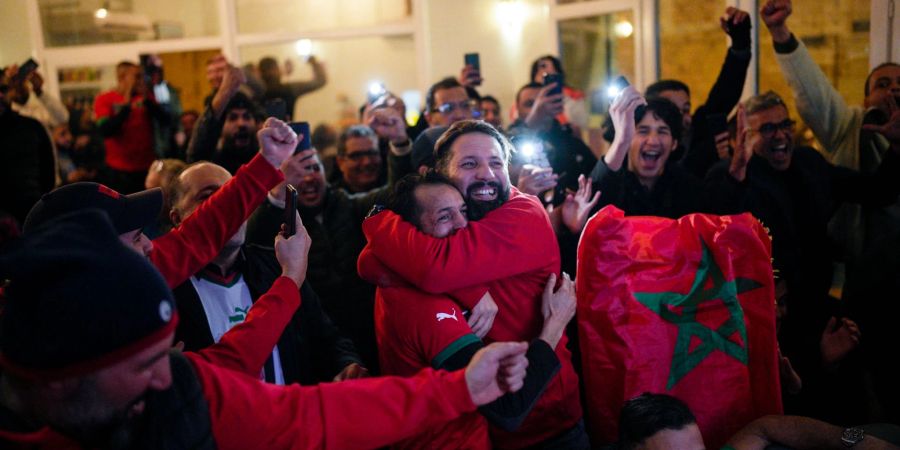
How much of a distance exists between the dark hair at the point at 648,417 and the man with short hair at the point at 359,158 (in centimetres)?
200

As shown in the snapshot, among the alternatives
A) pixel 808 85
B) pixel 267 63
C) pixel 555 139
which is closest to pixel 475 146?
pixel 555 139

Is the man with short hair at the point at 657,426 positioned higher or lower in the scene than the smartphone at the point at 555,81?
lower

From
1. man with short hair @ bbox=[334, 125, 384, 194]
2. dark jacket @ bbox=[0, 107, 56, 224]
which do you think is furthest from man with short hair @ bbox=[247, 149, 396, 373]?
dark jacket @ bbox=[0, 107, 56, 224]

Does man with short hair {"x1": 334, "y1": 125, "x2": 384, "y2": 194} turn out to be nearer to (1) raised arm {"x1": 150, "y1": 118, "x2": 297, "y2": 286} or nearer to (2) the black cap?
(1) raised arm {"x1": 150, "y1": 118, "x2": 297, "y2": 286}

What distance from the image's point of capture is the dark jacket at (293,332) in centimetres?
196

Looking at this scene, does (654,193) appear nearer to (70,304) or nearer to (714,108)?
(714,108)

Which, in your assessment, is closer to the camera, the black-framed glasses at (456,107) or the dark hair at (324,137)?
the black-framed glasses at (456,107)

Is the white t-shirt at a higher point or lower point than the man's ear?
lower

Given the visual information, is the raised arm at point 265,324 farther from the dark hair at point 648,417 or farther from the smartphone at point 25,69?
the smartphone at point 25,69

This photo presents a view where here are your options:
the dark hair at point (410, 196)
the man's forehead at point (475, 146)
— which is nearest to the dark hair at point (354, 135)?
the man's forehead at point (475, 146)

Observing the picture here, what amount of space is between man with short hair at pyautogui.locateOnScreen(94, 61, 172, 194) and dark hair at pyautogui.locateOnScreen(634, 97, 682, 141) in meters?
3.56

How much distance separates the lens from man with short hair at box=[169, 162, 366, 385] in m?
1.98

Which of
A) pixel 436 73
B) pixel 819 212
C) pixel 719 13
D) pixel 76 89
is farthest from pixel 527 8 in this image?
pixel 76 89

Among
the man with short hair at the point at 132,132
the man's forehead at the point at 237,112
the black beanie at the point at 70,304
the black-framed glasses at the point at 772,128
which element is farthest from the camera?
the man with short hair at the point at 132,132
